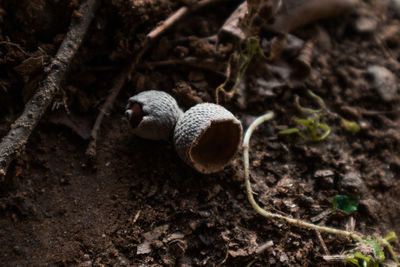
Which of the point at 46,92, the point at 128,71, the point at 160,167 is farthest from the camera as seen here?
the point at 128,71

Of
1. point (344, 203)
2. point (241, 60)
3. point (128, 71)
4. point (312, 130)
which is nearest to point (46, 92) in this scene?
point (128, 71)

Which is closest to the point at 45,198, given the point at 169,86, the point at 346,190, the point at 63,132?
the point at 63,132

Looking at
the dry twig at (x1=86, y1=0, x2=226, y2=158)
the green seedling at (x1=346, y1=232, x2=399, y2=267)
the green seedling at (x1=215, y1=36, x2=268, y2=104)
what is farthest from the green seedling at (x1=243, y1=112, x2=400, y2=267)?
the dry twig at (x1=86, y1=0, x2=226, y2=158)

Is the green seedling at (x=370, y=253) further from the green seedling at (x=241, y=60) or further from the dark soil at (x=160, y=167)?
the green seedling at (x=241, y=60)

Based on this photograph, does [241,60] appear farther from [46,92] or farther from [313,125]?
[46,92]

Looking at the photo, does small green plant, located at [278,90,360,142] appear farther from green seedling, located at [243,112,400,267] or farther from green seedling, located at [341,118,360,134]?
green seedling, located at [243,112,400,267]
